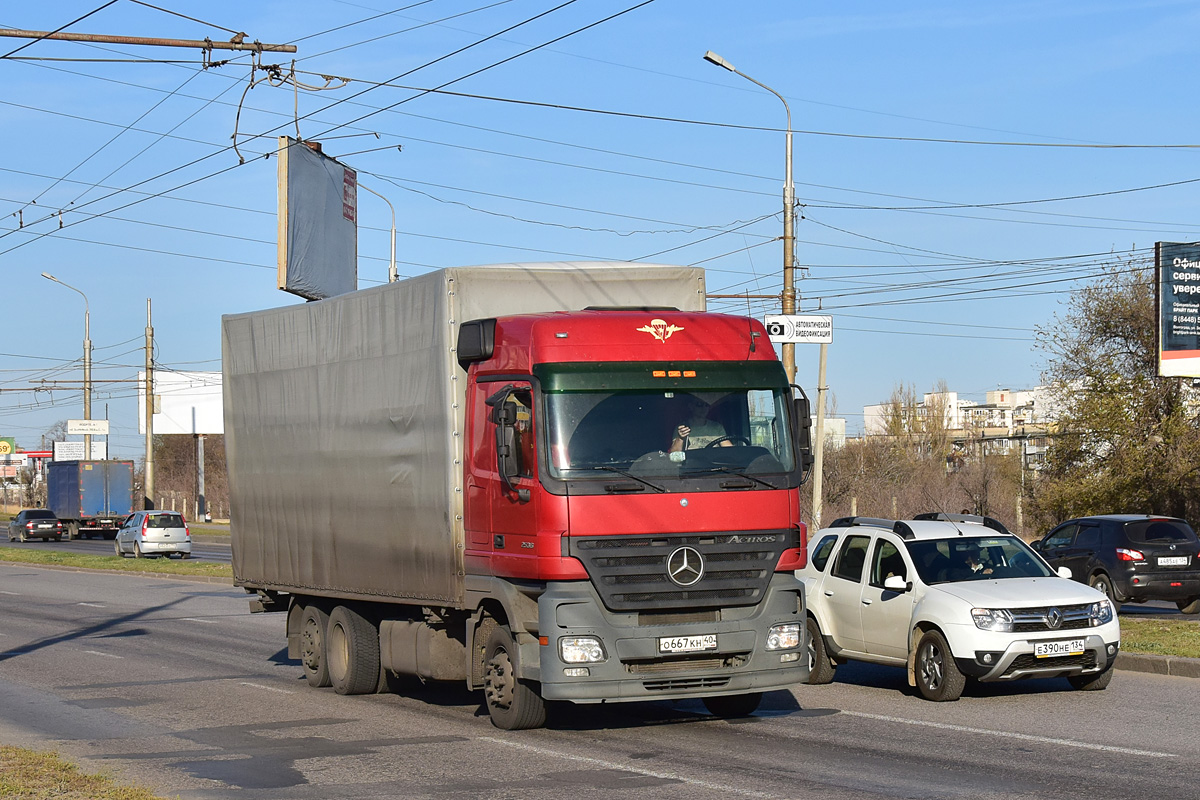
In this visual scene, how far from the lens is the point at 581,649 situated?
9906 mm

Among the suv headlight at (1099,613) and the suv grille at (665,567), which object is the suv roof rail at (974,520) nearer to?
the suv headlight at (1099,613)

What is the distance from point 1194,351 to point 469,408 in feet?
87.7

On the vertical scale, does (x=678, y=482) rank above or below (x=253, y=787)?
above

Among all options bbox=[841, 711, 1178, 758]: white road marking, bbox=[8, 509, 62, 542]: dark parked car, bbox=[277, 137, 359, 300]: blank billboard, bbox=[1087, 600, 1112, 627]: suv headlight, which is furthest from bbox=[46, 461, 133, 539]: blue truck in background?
bbox=[1087, 600, 1112, 627]: suv headlight

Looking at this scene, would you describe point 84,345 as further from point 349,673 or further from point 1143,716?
point 1143,716

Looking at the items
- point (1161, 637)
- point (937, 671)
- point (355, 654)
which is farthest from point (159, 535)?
point (937, 671)

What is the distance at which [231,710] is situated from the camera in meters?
12.6

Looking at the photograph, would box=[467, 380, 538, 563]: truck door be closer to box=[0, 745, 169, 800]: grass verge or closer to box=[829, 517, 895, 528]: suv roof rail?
box=[0, 745, 169, 800]: grass verge

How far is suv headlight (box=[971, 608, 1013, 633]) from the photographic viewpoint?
11.9 metres

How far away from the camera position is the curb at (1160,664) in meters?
13.9

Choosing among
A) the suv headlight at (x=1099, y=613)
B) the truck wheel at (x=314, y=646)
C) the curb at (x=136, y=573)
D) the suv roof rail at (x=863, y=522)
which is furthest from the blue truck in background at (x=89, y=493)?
the suv headlight at (x=1099, y=613)

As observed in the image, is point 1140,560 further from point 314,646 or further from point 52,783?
point 52,783

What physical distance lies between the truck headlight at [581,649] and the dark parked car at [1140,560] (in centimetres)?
1339

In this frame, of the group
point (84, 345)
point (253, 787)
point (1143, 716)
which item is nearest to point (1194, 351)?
point (1143, 716)
